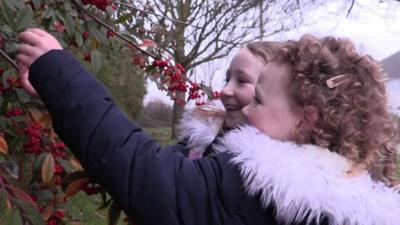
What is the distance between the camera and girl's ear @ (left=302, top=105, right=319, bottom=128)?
1062 mm

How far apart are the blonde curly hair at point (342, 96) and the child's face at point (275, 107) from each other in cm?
2

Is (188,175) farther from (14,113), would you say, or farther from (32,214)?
(14,113)

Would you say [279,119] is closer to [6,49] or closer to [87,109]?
[87,109]

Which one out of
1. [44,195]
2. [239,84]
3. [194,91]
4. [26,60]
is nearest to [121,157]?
[26,60]

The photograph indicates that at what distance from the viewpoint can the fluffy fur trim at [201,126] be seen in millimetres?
1364

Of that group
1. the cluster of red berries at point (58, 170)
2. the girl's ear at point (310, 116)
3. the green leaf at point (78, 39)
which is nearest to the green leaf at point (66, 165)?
the cluster of red berries at point (58, 170)

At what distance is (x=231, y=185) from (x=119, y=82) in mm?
7933

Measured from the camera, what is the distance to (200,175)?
0.99m


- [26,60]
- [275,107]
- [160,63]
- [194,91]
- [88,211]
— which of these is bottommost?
[88,211]

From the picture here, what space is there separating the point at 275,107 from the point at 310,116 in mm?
74

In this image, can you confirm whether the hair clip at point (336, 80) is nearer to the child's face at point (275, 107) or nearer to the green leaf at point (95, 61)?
the child's face at point (275, 107)

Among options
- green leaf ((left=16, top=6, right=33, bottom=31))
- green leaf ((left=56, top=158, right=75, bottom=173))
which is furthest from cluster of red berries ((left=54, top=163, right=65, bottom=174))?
green leaf ((left=16, top=6, right=33, bottom=31))

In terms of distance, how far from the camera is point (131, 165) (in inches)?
37.4

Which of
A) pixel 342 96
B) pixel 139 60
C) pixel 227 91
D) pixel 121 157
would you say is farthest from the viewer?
pixel 139 60
